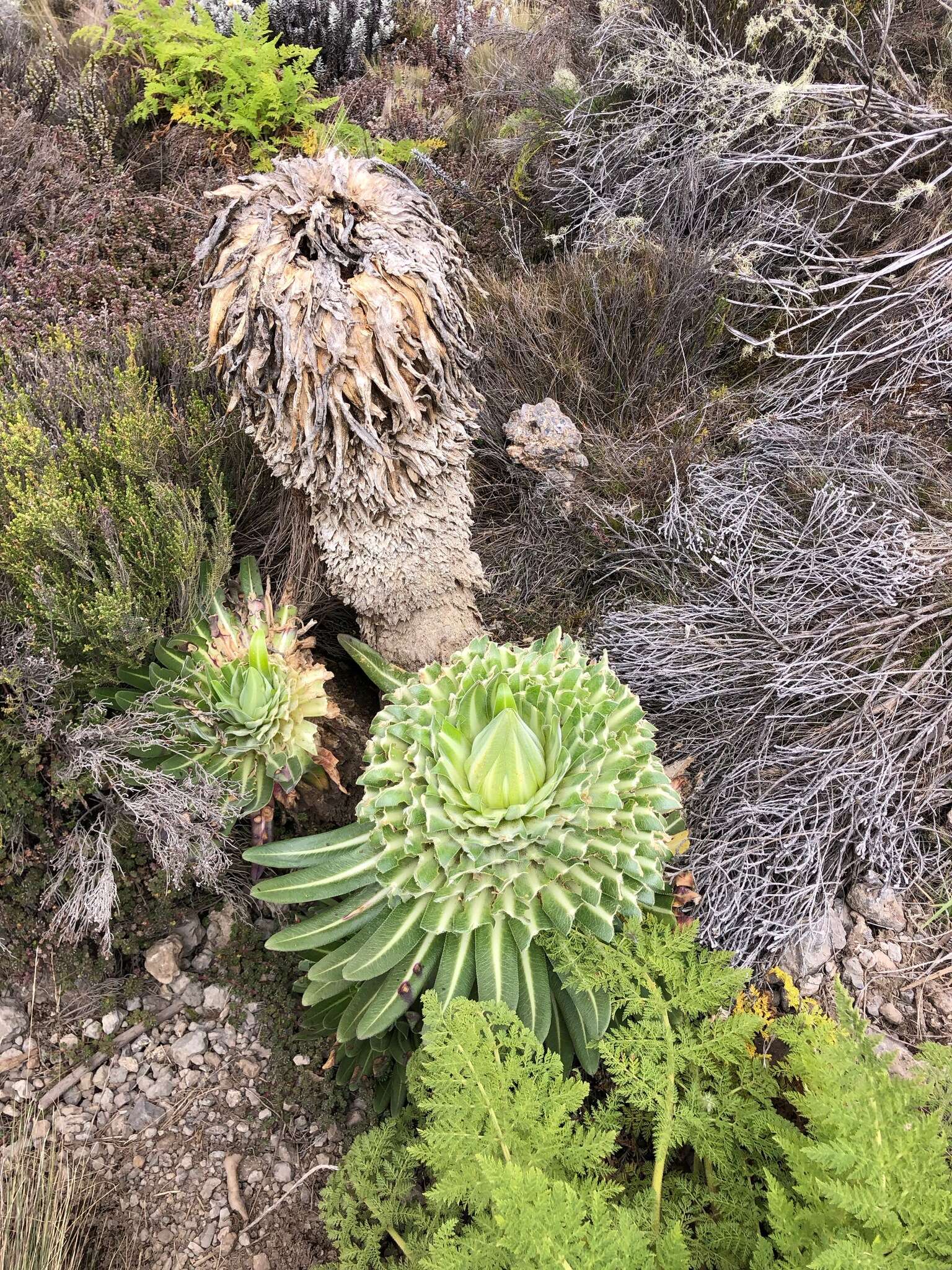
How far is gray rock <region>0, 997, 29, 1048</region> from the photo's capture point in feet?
7.75

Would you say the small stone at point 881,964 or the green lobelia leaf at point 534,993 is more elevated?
the green lobelia leaf at point 534,993

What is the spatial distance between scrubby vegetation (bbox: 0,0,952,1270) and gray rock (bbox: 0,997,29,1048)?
0.02 meters

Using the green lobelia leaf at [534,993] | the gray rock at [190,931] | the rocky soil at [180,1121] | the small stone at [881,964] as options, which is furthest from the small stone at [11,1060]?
the small stone at [881,964]

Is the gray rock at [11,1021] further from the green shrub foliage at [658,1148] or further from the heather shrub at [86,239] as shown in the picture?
the heather shrub at [86,239]

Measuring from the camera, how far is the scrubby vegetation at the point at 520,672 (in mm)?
1803

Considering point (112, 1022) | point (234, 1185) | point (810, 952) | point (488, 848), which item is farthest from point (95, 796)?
point (810, 952)

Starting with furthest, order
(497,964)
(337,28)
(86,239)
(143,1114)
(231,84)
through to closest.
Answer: (337,28) < (231,84) < (86,239) < (143,1114) < (497,964)

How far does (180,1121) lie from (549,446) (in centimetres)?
263

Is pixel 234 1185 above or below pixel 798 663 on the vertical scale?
below

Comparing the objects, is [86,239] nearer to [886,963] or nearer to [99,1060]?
[99,1060]

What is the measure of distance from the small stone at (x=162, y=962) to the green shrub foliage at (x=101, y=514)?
889mm

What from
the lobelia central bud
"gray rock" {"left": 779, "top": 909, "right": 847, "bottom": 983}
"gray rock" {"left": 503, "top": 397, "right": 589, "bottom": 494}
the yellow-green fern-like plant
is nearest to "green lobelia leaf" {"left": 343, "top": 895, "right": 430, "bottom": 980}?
the yellow-green fern-like plant

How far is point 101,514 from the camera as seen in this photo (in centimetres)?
231

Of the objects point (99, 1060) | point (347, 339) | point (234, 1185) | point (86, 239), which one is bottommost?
point (234, 1185)
